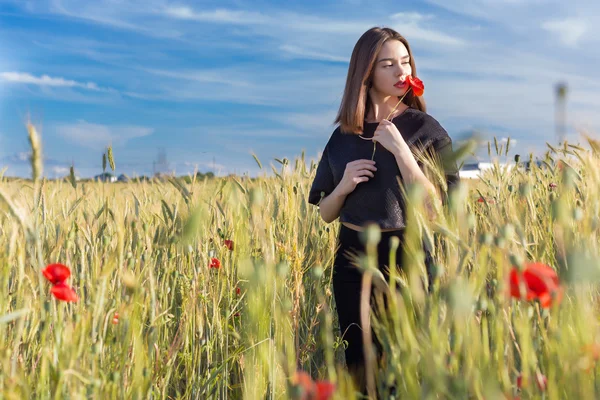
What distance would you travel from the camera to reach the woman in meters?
1.94

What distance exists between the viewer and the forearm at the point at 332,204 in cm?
202

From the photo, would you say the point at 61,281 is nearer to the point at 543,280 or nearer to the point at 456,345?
the point at 456,345

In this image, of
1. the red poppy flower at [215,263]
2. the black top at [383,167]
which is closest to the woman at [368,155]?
the black top at [383,167]

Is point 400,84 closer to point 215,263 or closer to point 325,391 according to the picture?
point 215,263

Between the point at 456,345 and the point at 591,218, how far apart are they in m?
0.40

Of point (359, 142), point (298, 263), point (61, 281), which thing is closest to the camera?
point (61, 281)

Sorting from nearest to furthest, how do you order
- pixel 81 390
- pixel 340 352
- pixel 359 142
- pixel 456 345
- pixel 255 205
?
1. pixel 456 345
2. pixel 81 390
3. pixel 255 205
4. pixel 359 142
5. pixel 340 352

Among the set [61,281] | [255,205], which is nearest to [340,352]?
[255,205]

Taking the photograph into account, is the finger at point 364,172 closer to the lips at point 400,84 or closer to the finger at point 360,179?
the finger at point 360,179

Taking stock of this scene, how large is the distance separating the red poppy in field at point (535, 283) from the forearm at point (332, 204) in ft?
3.71

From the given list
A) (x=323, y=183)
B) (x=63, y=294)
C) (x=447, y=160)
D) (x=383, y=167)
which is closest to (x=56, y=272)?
(x=63, y=294)

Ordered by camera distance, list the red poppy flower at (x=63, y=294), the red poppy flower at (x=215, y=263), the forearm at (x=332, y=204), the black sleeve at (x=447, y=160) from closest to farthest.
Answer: the red poppy flower at (x=63, y=294), the black sleeve at (x=447, y=160), the red poppy flower at (x=215, y=263), the forearm at (x=332, y=204)

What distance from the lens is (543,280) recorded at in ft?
2.81

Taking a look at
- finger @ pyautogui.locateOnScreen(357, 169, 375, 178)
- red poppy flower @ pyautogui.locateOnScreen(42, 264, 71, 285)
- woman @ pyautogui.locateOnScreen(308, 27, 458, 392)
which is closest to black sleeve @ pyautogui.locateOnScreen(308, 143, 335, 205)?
woman @ pyautogui.locateOnScreen(308, 27, 458, 392)
